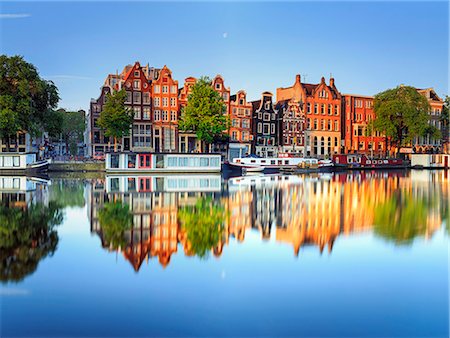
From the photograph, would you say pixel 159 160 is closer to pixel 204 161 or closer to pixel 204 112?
pixel 204 161

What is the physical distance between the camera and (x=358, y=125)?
3137 inches

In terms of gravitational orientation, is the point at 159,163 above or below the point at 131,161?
below

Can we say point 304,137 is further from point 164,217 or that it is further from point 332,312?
point 332,312

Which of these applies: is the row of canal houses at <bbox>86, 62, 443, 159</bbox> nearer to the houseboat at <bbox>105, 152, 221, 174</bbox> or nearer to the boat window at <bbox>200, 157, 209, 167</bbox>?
the houseboat at <bbox>105, 152, 221, 174</bbox>

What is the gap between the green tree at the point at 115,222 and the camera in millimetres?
14496

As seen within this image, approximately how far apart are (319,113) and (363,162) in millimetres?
11608

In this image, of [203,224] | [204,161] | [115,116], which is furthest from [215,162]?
[203,224]

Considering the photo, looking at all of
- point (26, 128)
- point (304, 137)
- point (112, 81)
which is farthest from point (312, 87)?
point (26, 128)

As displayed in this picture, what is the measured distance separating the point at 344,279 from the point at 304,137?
64.4 m

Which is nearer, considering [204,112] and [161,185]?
[161,185]

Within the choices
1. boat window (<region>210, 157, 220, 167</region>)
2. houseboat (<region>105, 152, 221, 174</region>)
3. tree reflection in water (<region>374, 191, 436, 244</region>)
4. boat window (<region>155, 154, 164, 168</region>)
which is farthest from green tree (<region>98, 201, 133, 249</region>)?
boat window (<region>210, 157, 220, 167</region>)

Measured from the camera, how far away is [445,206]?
2364 centimetres

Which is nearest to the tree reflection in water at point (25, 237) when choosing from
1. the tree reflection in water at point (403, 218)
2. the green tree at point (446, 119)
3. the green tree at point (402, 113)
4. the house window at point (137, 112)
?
the tree reflection in water at point (403, 218)

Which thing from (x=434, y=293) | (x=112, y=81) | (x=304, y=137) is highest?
(x=112, y=81)
